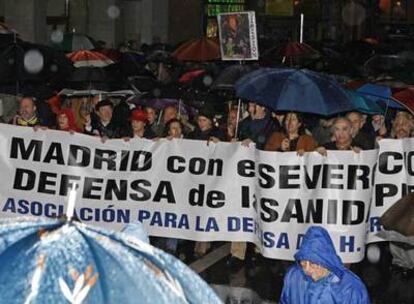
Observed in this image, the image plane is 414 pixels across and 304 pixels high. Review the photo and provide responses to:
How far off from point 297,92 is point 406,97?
1.86 meters

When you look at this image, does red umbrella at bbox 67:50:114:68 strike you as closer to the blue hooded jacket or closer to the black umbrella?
the black umbrella

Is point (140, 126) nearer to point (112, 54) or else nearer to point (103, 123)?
point (103, 123)

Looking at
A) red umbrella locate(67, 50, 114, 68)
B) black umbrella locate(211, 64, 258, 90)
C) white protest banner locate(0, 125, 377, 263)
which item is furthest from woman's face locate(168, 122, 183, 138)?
red umbrella locate(67, 50, 114, 68)

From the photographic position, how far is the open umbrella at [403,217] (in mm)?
6973

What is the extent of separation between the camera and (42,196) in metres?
9.59

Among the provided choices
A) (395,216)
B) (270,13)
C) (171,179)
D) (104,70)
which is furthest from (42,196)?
(270,13)

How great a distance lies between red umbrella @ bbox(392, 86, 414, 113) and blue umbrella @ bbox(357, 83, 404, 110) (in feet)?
0.84

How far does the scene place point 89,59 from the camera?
54.9 feet

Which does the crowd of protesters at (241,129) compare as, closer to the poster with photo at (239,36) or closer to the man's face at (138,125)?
the man's face at (138,125)

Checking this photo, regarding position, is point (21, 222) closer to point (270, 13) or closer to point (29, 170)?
point (29, 170)

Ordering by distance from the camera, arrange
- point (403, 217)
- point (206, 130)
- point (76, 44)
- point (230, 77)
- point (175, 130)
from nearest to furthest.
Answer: point (403, 217) < point (175, 130) < point (206, 130) < point (230, 77) < point (76, 44)

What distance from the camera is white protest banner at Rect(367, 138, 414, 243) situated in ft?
30.4

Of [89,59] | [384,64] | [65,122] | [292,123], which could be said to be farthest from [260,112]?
[89,59]

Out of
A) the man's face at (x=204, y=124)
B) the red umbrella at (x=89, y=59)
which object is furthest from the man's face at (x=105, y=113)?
the red umbrella at (x=89, y=59)
